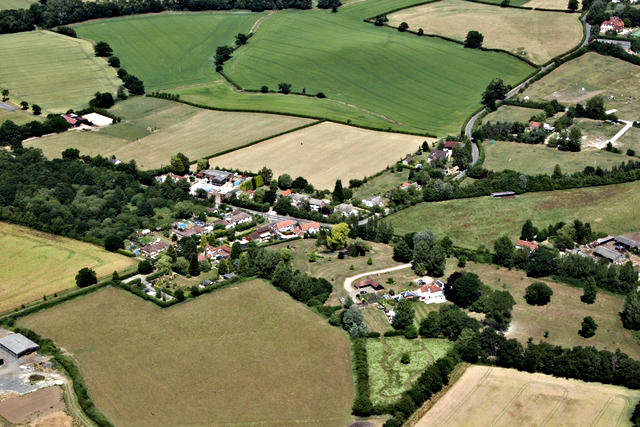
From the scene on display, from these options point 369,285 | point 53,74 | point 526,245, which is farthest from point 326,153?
point 53,74

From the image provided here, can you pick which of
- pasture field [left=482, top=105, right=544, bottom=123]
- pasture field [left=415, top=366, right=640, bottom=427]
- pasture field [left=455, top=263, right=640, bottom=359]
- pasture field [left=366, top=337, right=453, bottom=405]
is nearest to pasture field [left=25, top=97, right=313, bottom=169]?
pasture field [left=482, top=105, right=544, bottom=123]

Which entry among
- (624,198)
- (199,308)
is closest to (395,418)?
(199,308)

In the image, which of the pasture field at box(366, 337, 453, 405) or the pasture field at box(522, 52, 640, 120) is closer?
the pasture field at box(366, 337, 453, 405)

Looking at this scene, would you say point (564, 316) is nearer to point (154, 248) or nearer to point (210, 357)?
point (210, 357)

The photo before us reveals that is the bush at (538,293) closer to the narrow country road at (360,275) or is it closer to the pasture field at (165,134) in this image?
the narrow country road at (360,275)

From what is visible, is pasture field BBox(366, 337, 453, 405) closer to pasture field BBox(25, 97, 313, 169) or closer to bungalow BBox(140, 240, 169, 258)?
bungalow BBox(140, 240, 169, 258)

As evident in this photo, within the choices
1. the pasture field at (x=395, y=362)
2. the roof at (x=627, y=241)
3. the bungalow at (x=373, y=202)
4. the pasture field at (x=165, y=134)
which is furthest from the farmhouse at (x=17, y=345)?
the roof at (x=627, y=241)

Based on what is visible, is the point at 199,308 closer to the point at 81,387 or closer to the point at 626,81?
the point at 81,387
